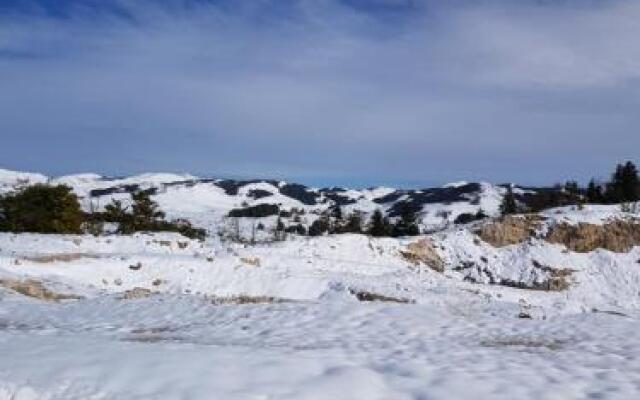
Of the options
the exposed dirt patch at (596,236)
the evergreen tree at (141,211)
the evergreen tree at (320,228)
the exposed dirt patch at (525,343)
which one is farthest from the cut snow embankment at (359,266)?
the evergreen tree at (320,228)

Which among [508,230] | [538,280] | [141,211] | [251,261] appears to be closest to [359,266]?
[251,261]

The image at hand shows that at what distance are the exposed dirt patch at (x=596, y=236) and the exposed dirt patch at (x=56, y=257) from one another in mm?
36855

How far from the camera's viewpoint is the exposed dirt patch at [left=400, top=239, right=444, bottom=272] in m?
53.8

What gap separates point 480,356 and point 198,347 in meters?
4.27

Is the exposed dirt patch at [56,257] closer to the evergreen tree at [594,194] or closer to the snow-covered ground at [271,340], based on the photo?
the snow-covered ground at [271,340]

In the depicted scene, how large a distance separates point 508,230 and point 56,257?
1442 inches

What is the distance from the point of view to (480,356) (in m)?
12.1

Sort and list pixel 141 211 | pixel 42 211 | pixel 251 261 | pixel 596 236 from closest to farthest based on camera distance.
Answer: pixel 251 261 < pixel 596 236 < pixel 42 211 < pixel 141 211

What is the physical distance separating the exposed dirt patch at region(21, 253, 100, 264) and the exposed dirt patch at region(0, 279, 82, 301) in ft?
13.4

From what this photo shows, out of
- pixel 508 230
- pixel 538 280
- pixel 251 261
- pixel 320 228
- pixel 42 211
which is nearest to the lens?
pixel 251 261

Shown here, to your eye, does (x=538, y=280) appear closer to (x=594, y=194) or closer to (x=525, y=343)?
(x=525, y=343)

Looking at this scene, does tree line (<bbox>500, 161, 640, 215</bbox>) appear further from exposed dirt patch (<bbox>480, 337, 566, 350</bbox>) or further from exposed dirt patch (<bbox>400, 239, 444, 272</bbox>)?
exposed dirt patch (<bbox>480, 337, 566, 350</bbox>)

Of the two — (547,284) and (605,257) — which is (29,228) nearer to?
(547,284)

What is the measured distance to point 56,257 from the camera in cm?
3147
